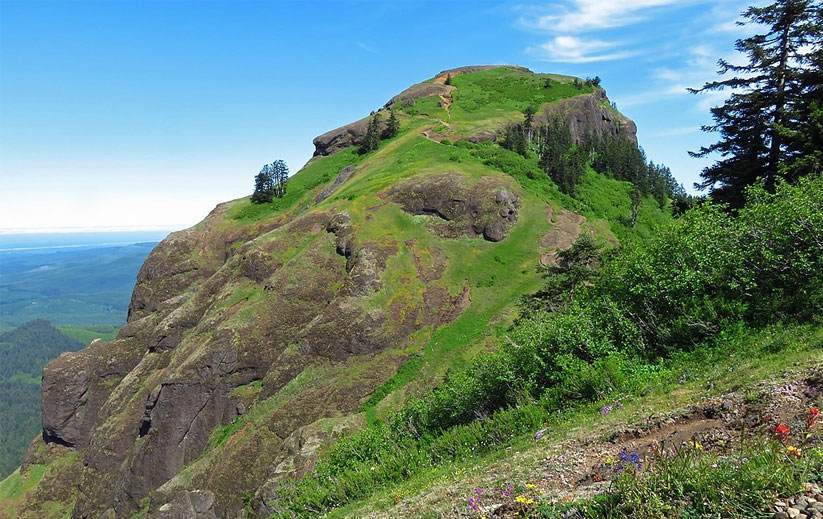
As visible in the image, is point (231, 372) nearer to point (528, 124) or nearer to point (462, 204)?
point (462, 204)

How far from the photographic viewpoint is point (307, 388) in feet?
163

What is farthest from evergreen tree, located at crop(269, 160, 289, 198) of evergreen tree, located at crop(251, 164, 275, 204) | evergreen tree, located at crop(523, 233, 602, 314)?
evergreen tree, located at crop(523, 233, 602, 314)

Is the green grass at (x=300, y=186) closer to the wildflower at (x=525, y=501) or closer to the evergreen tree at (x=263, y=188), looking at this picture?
the evergreen tree at (x=263, y=188)

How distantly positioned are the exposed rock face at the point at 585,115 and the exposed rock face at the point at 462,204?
193 feet

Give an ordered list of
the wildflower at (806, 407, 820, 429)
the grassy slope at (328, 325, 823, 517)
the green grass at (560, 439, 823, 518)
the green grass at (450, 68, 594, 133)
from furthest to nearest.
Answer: the green grass at (450, 68, 594, 133) → the grassy slope at (328, 325, 823, 517) → the wildflower at (806, 407, 820, 429) → the green grass at (560, 439, 823, 518)

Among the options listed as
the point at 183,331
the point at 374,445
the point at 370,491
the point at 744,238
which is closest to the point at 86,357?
the point at 183,331

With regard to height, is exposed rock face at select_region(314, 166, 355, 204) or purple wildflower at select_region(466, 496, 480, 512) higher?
exposed rock face at select_region(314, 166, 355, 204)

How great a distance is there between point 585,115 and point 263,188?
320 ft

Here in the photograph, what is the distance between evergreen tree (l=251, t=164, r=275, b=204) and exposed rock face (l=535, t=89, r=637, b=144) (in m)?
72.5

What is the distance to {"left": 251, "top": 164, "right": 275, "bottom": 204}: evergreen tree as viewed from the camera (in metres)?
103

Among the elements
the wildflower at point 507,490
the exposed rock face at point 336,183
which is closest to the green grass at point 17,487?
the exposed rock face at point 336,183

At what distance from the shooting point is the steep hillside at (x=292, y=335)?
4669 centimetres

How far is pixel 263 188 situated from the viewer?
10438 cm

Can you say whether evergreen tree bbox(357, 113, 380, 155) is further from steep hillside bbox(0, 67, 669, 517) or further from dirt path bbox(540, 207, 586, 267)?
dirt path bbox(540, 207, 586, 267)
